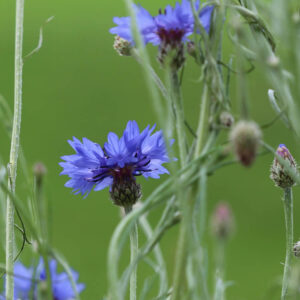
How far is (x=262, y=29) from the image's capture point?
0.39 metres

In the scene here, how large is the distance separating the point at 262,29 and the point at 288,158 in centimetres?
15

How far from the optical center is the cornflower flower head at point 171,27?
0.34 m

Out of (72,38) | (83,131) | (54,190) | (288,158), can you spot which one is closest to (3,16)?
(72,38)

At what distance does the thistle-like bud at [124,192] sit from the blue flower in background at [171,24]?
108mm

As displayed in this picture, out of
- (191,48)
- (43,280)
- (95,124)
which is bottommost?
(43,280)

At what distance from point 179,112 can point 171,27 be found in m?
0.05

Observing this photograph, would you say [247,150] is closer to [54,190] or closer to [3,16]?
[54,190]

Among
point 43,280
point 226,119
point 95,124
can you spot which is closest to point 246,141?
point 226,119

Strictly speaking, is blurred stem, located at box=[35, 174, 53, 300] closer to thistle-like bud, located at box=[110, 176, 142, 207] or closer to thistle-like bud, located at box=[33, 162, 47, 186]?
thistle-like bud, located at box=[33, 162, 47, 186]

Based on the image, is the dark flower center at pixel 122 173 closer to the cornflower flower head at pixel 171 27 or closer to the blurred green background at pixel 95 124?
the cornflower flower head at pixel 171 27

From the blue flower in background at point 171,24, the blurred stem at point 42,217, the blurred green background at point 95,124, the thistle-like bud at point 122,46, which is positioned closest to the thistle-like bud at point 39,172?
the blurred stem at point 42,217

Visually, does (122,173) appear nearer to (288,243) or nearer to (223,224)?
(288,243)

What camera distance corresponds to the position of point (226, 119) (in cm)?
30

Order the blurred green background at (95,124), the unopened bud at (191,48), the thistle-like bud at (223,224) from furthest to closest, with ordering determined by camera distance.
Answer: the blurred green background at (95,124)
the unopened bud at (191,48)
the thistle-like bud at (223,224)
